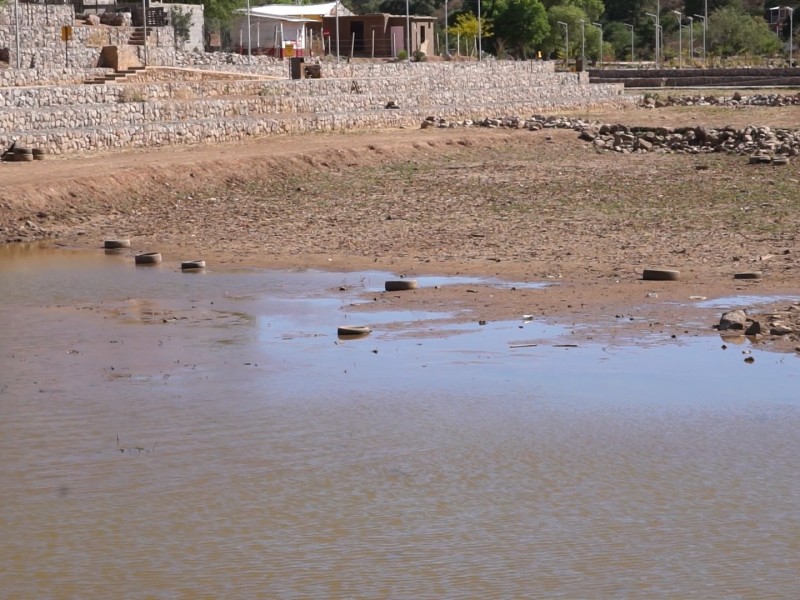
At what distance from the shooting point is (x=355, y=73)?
43.4 metres

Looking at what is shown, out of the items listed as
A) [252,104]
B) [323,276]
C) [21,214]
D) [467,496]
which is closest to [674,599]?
[467,496]

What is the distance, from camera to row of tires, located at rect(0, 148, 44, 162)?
21.5 m

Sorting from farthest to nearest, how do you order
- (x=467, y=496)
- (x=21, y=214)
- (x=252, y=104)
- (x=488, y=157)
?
(x=252, y=104) → (x=488, y=157) → (x=21, y=214) → (x=467, y=496)

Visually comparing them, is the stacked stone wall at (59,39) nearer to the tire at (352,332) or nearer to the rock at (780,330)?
the tire at (352,332)

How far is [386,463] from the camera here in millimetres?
7176

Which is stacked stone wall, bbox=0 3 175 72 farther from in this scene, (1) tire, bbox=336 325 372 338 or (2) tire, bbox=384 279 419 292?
(1) tire, bbox=336 325 372 338

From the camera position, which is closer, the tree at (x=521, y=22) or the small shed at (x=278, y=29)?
the small shed at (x=278, y=29)

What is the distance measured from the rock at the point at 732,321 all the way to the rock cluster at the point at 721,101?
3617 cm

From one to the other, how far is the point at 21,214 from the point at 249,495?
40.2ft

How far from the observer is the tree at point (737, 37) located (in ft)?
286

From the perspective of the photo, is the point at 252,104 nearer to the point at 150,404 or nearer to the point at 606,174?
the point at 606,174

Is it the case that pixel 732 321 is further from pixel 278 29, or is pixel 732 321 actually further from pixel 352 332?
pixel 278 29

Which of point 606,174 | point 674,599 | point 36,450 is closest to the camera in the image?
point 674,599

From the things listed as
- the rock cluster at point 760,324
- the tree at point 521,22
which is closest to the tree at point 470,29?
the tree at point 521,22
